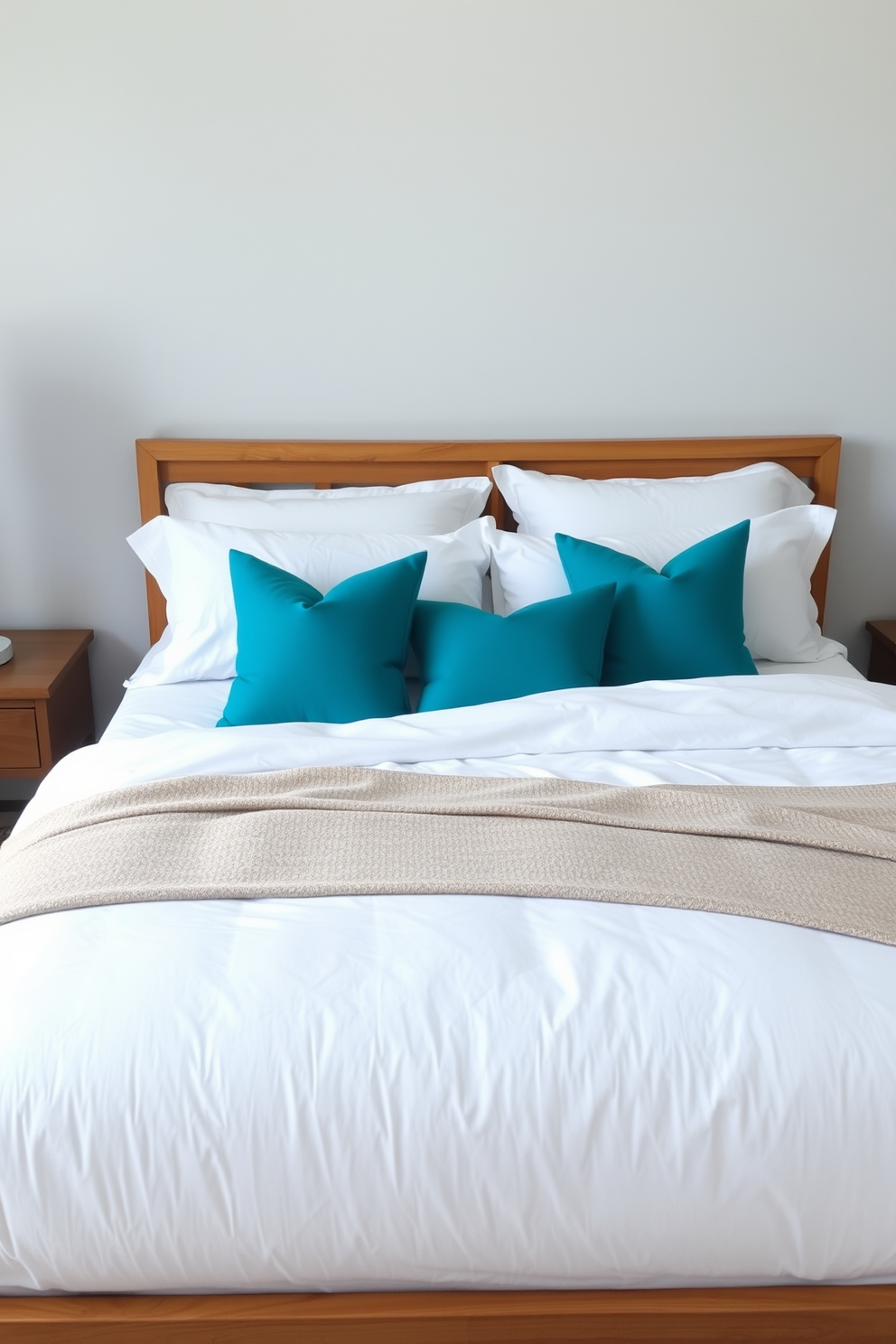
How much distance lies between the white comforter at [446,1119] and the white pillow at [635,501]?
146 cm

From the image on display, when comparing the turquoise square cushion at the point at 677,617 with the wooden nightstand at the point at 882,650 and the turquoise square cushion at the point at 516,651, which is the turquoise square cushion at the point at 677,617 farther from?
the wooden nightstand at the point at 882,650

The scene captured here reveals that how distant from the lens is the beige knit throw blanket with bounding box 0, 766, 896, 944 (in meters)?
1.54

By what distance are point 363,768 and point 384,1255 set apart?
812mm

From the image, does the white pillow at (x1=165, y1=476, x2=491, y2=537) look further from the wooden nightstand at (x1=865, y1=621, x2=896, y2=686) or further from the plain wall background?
the wooden nightstand at (x1=865, y1=621, x2=896, y2=686)

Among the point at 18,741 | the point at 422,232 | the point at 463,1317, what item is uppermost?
the point at 422,232

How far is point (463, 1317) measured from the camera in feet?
4.30

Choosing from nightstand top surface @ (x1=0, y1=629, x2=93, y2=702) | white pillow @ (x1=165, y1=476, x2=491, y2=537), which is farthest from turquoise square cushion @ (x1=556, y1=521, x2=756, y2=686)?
nightstand top surface @ (x1=0, y1=629, x2=93, y2=702)

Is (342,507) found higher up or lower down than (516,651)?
higher up

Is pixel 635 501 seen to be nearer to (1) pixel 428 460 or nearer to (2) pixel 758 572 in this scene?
(2) pixel 758 572

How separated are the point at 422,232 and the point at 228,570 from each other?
970 mm

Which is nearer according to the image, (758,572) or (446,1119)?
(446,1119)

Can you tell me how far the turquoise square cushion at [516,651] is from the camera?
7.55 ft

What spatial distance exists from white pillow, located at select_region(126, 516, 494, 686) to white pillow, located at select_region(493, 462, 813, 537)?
9.9 inches

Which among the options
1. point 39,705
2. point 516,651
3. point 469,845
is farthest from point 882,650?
point 39,705
